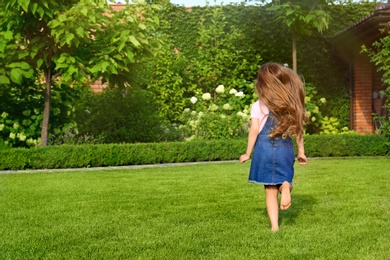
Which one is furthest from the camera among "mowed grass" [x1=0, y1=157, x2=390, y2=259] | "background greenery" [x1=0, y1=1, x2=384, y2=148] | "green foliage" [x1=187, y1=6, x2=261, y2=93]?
"green foliage" [x1=187, y1=6, x2=261, y2=93]

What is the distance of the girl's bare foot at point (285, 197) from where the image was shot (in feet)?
15.5

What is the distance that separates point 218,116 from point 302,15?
287 centimetres

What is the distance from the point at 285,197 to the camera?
4.72 meters

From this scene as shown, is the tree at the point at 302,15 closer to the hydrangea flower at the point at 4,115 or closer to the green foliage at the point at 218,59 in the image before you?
the green foliage at the point at 218,59

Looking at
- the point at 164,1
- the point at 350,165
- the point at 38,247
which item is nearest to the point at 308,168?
the point at 350,165

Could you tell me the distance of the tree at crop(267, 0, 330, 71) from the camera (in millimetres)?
13438

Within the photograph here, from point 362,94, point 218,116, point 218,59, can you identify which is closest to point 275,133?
point 218,116

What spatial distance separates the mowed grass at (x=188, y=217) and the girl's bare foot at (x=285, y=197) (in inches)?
7.8

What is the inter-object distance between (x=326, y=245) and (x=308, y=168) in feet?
19.7

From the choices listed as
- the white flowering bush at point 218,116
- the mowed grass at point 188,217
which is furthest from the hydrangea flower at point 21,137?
the white flowering bush at point 218,116

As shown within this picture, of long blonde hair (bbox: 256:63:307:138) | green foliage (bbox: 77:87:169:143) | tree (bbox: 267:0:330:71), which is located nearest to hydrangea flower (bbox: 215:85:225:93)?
tree (bbox: 267:0:330:71)

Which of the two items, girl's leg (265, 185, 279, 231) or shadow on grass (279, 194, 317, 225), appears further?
shadow on grass (279, 194, 317, 225)

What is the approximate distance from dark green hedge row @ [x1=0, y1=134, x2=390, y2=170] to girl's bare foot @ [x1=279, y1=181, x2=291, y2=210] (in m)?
6.62

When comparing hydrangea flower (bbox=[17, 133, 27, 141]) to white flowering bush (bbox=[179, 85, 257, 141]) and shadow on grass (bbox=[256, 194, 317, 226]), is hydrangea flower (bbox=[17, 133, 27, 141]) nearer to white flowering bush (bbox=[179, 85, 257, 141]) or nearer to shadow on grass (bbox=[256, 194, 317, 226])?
white flowering bush (bbox=[179, 85, 257, 141])
